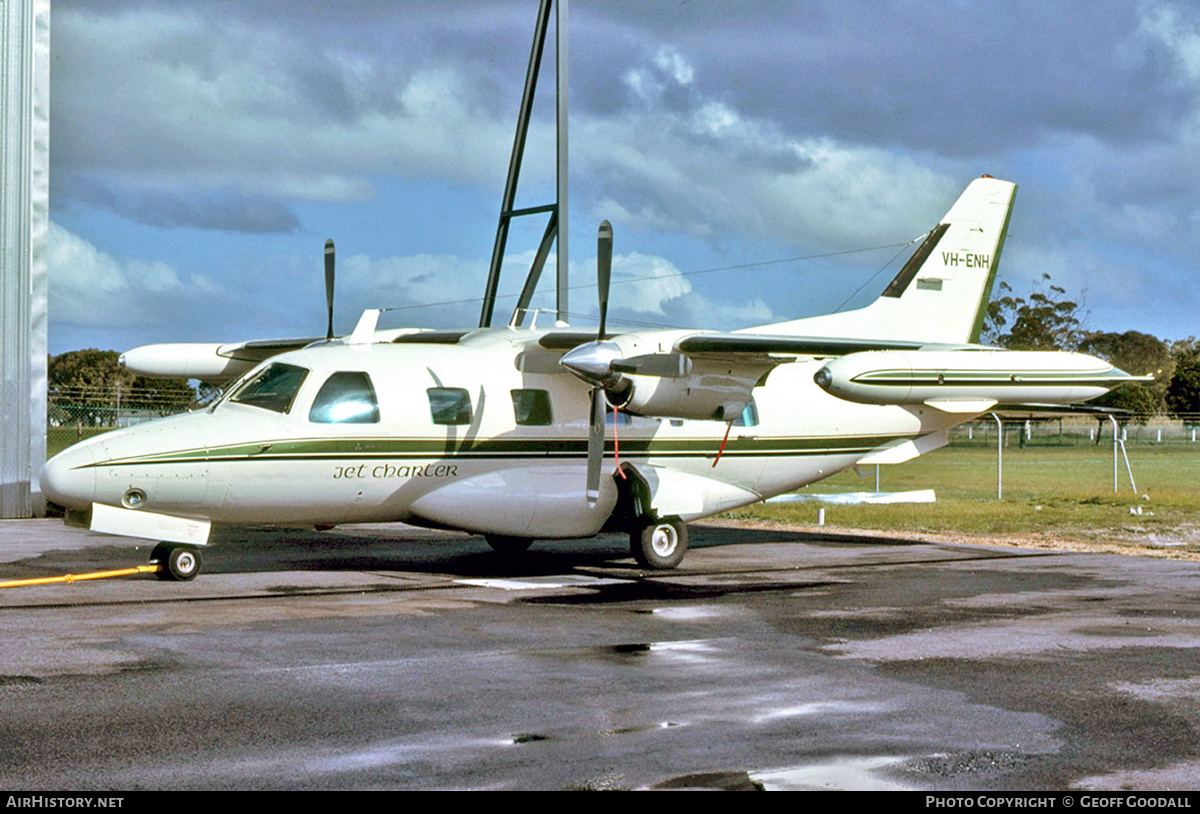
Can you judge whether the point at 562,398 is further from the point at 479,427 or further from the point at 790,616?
the point at 790,616

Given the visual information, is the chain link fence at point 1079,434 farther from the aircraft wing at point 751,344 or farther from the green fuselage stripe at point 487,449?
the aircraft wing at point 751,344

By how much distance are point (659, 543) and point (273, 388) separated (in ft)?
17.9

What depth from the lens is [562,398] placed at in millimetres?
16969

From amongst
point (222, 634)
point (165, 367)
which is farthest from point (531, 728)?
point (165, 367)

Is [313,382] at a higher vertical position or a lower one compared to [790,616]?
higher

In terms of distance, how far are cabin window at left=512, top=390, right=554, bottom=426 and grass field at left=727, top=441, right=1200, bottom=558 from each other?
8831 mm

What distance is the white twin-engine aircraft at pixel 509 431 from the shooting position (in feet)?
46.8

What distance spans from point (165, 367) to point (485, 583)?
26.7ft

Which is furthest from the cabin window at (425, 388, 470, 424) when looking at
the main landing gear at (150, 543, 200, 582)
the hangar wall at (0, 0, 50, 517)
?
the hangar wall at (0, 0, 50, 517)

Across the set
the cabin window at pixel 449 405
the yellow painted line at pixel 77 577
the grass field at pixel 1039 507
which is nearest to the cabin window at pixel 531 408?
the cabin window at pixel 449 405

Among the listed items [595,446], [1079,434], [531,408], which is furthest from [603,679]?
[1079,434]

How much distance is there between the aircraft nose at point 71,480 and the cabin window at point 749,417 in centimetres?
896

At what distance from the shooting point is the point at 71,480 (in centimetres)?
1354
